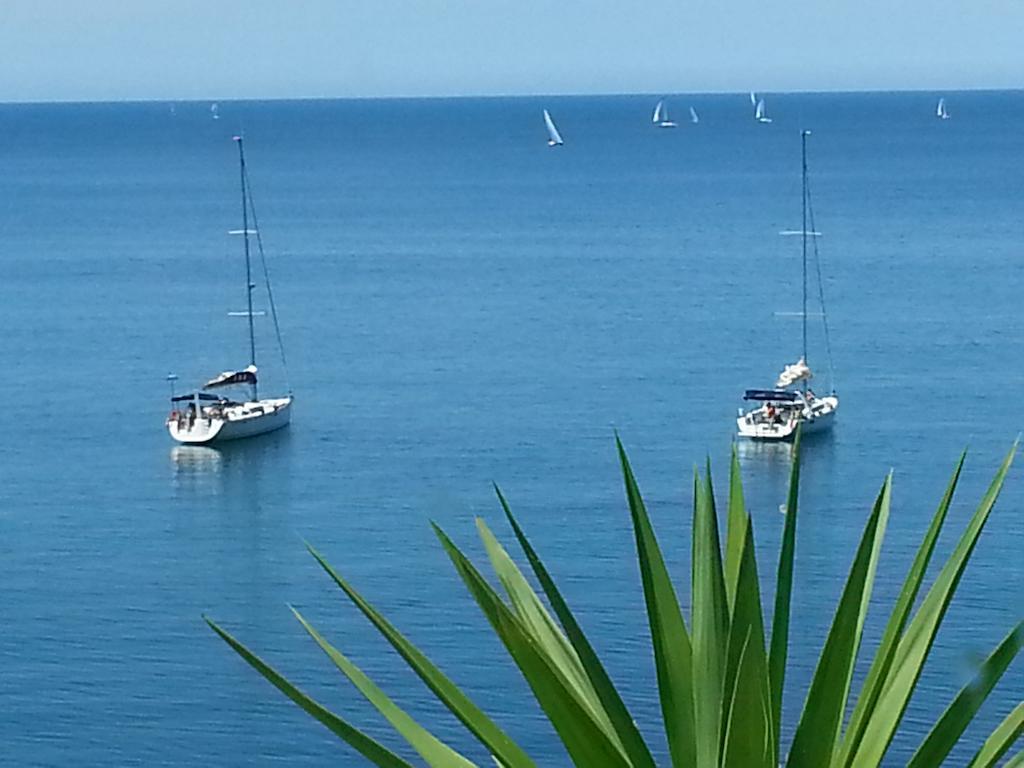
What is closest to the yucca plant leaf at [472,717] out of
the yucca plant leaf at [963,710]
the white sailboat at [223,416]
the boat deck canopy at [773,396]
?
the yucca plant leaf at [963,710]

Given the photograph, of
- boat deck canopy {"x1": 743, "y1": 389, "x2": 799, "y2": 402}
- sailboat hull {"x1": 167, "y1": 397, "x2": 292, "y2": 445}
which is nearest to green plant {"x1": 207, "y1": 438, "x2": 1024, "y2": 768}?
boat deck canopy {"x1": 743, "y1": 389, "x2": 799, "y2": 402}

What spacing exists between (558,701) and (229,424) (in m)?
40.2

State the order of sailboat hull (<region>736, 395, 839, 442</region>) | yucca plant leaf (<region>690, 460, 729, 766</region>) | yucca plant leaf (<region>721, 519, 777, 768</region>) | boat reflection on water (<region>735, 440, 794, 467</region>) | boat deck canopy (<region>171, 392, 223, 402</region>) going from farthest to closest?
1. boat deck canopy (<region>171, 392, 223, 402</region>)
2. sailboat hull (<region>736, 395, 839, 442</region>)
3. boat reflection on water (<region>735, 440, 794, 467</region>)
4. yucca plant leaf (<region>690, 460, 729, 766</region>)
5. yucca plant leaf (<region>721, 519, 777, 768</region>)

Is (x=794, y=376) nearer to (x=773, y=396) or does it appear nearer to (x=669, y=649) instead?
(x=773, y=396)

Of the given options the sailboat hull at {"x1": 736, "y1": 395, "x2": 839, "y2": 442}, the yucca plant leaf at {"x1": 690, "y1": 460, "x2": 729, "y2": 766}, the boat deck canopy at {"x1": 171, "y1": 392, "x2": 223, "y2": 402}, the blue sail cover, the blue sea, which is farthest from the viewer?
the blue sail cover

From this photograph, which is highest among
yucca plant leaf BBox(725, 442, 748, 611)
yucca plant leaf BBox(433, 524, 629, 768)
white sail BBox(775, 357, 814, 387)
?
white sail BBox(775, 357, 814, 387)

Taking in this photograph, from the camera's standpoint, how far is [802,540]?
114ft

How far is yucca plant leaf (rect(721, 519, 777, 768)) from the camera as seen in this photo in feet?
8.50

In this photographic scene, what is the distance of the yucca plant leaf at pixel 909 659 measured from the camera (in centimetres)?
293

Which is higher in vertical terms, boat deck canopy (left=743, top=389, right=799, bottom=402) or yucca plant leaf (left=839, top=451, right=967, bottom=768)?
boat deck canopy (left=743, top=389, right=799, bottom=402)

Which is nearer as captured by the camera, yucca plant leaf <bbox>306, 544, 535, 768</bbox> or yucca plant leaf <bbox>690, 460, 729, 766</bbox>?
yucca plant leaf <bbox>690, 460, 729, 766</bbox>

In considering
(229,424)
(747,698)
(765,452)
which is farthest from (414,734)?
(229,424)

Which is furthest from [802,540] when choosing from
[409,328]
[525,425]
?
[409,328]

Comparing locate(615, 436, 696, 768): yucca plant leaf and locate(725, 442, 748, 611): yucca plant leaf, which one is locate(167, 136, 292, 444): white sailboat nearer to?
locate(725, 442, 748, 611): yucca plant leaf
